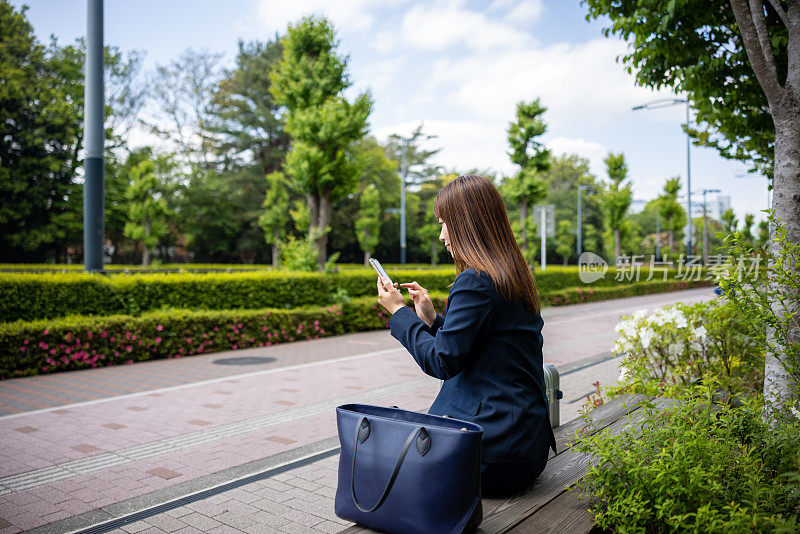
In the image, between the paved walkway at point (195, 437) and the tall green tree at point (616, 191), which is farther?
the tall green tree at point (616, 191)

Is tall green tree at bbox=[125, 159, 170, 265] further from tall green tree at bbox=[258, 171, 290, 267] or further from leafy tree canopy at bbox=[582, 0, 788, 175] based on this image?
leafy tree canopy at bbox=[582, 0, 788, 175]

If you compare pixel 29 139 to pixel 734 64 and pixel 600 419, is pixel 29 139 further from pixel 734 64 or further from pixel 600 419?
pixel 600 419

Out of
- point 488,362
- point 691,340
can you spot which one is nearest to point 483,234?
point 488,362

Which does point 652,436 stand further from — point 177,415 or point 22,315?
point 22,315

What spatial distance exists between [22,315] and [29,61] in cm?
3310

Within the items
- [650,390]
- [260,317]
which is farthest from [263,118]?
[650,390]

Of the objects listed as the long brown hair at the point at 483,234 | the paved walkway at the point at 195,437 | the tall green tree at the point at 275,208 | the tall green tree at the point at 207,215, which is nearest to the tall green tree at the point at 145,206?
the tall green tree at the point at 207,215

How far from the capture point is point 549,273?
22.4 m

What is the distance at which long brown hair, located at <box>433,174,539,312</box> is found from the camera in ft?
7.09

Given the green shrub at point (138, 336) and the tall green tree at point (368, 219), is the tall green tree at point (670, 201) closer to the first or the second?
the tall green tree at point (368, 219)

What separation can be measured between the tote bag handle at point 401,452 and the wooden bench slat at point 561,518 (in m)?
0.45

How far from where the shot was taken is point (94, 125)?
28.3ft

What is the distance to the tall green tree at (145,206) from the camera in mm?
31438

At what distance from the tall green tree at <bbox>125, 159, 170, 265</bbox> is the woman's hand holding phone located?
3178cm
